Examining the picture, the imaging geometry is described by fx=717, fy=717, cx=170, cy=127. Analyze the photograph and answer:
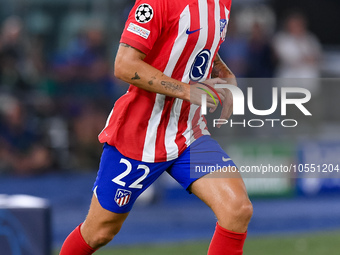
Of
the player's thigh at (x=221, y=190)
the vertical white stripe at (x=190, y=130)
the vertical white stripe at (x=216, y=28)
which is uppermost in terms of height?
the vertical white stripe at (x=216, y=28)

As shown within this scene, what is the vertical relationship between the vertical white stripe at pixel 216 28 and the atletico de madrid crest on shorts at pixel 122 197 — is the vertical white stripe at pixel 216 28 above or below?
above

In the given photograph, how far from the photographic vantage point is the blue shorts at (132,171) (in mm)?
4367

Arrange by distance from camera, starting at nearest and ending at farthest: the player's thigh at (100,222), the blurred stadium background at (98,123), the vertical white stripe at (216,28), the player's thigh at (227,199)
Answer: the player's thigh at (227,199) < the vertical white stripe at (216,28) < the player's thigh at (100,222) < the blurred stadium background at (98,123)

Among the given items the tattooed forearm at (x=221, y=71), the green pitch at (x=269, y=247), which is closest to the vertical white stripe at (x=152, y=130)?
the tattooed forearm at (x=221, y=71)

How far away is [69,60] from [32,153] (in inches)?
59.2

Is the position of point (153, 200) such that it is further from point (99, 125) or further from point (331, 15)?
point (331, 15)

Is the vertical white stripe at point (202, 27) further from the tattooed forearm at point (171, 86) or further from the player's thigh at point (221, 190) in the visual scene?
the player's thigh at point (221, 190)

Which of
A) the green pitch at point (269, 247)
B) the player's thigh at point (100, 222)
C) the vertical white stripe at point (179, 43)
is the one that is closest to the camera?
the vertical white stripe at point (179, 43)

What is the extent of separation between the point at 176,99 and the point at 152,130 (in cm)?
24

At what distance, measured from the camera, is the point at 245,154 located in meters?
9.62

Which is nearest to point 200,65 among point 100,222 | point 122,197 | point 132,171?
point 132,171

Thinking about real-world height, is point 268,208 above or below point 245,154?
below

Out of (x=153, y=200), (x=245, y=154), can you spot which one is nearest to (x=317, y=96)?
(x=245, y=154)

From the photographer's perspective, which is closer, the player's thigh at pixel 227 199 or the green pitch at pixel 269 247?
the player's thigh at pixel 227 199
